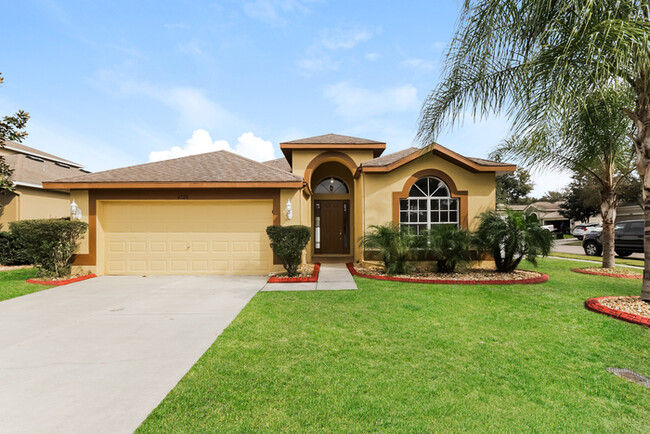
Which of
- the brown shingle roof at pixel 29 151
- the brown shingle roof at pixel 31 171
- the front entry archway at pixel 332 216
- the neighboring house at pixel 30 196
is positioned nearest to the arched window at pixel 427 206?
the front entry archway at pixel 332 216

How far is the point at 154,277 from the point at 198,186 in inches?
126

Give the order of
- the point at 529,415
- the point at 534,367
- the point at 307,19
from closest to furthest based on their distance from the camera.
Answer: the point at 529,415 → the point at 534,367 → the point at 307,19

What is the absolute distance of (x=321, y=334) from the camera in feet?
14.7

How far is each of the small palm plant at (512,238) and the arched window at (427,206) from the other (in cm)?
137

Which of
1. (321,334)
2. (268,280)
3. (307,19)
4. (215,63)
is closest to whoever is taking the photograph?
(321,334)

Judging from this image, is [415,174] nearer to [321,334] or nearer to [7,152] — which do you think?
[321,334]

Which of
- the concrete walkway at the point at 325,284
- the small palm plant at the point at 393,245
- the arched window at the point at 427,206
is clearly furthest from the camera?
the arched window at the point at 427,206

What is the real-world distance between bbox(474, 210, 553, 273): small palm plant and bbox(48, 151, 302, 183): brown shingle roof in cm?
612

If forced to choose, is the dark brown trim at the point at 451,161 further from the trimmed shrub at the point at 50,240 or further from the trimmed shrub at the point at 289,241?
the trimmed shrub at the point at 50,240

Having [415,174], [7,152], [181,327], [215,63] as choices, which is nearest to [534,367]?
[181,327]

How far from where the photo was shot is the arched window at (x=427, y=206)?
10789 millimetres

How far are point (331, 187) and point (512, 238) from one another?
25.8 feet

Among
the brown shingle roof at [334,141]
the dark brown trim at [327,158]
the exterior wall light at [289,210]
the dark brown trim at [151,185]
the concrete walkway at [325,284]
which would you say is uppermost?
the brown shingle roof at [334,141]

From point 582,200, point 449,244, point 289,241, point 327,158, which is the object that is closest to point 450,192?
point 449,244
